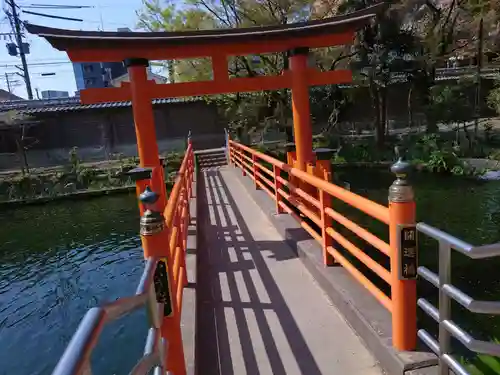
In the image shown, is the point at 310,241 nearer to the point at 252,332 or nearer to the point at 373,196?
the point at 252,332

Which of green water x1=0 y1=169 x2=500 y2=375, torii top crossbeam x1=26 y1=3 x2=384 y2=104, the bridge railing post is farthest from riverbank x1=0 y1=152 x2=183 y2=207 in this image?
the bridge railing post

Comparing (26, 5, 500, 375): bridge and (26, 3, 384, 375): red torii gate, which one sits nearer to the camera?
(26, 5, 500, 375): bridge

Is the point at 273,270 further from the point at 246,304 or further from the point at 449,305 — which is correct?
the point at 449,305

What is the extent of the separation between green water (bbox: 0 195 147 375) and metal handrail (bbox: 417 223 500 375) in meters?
2.61

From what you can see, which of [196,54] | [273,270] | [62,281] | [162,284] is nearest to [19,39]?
[62,281]

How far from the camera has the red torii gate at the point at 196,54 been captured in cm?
546

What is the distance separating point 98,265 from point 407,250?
7.57 m

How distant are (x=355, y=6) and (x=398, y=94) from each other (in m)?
7.25

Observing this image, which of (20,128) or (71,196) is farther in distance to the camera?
(20,128)

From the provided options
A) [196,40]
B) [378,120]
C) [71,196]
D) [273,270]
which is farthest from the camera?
[378,120]

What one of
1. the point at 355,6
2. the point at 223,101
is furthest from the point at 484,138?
the point at 223,101

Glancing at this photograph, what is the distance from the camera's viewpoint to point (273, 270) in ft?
14.0

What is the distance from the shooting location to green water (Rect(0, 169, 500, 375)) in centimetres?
518

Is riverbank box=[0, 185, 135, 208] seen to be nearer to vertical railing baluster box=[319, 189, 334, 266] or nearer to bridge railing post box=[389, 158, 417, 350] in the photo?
vertical railing baluster box=[319, 189, 334, 266]
